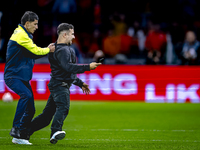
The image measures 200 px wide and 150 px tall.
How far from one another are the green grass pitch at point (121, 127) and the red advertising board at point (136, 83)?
0.47 metres

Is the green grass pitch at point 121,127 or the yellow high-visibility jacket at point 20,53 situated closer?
the yellow high-visibility jacket at point 20,53

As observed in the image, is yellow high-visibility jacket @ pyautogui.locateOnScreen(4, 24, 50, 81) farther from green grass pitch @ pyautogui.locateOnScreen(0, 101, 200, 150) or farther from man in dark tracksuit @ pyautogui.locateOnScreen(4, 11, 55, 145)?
green grass pitch @ pyautogui.locateOnScreen(0, 101, 200, 150)

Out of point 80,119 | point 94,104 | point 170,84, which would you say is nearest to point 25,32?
point 80,119

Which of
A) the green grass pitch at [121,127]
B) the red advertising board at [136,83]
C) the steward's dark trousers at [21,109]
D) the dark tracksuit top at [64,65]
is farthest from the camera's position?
the red advertising board at [136,83]

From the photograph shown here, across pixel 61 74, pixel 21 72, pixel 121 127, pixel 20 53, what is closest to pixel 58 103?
pixel 61 74

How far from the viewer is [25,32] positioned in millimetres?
6828

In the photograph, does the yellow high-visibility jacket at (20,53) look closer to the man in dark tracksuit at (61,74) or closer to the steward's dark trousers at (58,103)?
the man in dark tracksuit at (61,74)

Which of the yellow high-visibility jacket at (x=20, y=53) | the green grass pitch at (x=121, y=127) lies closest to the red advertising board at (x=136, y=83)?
the green grass pitch at (x=121, y=127)

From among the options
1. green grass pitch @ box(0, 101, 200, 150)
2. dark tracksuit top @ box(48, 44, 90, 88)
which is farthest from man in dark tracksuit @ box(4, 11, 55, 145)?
green grass pitch @ box(0, 101, 200, 150)

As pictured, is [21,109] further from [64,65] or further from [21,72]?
[64,65]

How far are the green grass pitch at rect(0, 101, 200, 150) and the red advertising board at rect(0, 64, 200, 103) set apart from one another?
0.47 m

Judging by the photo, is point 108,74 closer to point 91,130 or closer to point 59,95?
point 91,130

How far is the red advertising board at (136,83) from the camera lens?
566 inches

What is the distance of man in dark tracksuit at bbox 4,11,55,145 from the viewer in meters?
6.75
